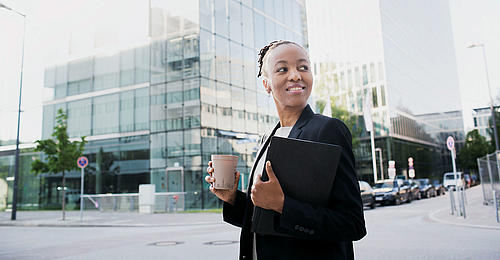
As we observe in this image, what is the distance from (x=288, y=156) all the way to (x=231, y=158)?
0.42 metres

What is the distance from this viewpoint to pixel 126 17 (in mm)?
32156

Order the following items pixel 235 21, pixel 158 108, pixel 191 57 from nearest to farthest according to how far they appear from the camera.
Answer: pixel 191 57
pixel 158 108
pixel 235 21

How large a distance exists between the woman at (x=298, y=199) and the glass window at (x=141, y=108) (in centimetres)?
3086

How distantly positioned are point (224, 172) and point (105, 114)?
35.0 m

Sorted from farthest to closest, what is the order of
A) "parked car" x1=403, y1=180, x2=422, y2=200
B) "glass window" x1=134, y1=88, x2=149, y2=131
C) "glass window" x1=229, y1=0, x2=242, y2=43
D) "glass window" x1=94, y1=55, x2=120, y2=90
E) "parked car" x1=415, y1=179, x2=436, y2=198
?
"glass window" x1=94, y1=55, x2=120, y2=90 → "parked car" x1=415, y1=179, x2=436, y2=198 → "glass window" x1=134, y1=88, x2=149, y2=131 → "glass window" x1=229, y1=0, x2=242, y2=43 → "parked car" x1=403, y1=180, x2=422, y2=200

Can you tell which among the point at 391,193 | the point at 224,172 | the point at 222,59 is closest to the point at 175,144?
the point at 222,59

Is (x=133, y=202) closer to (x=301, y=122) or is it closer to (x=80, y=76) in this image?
(x=80, y=76)

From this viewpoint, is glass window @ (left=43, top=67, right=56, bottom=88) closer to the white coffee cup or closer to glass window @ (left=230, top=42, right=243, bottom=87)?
glass window @ (left=230, top=42, right=243, bottom=87)

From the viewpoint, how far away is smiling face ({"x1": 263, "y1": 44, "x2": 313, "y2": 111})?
1.89 meters

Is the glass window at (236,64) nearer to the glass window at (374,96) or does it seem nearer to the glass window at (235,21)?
the glass window at (235,21)

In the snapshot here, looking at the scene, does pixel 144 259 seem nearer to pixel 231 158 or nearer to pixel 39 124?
pixel 231 158

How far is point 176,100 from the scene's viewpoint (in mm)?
26984

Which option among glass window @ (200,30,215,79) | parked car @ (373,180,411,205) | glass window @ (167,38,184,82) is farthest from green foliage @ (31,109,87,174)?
parked car @ (373,180,411,205)

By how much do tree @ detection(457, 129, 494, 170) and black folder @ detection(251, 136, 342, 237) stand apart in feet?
232
